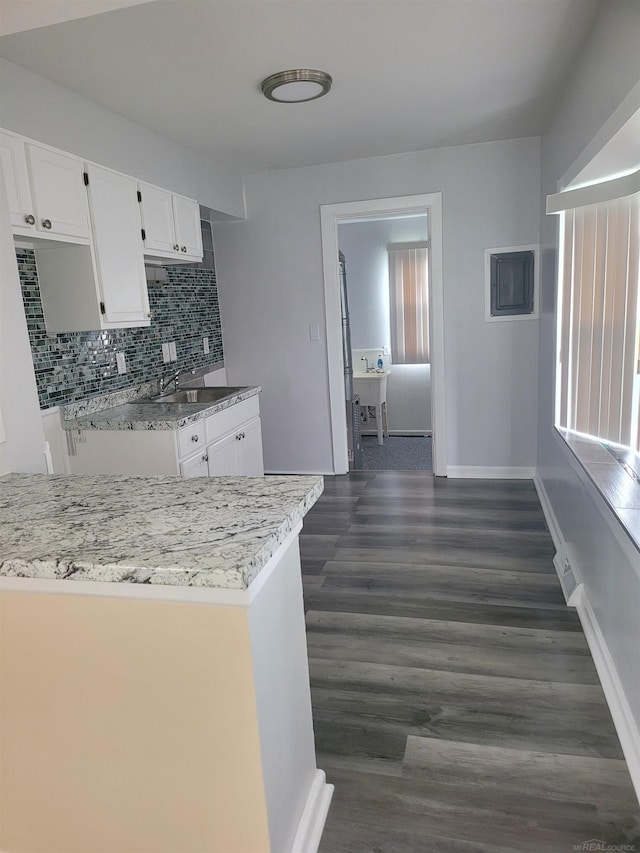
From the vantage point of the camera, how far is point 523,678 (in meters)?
2.11

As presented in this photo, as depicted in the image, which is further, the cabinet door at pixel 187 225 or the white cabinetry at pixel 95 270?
the cabinet door at pixel 187 225

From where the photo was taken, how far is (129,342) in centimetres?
347

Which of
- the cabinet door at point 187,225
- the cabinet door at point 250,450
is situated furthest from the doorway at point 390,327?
the cabinet door at point 187,225

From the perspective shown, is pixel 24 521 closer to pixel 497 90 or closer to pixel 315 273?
pixel 497 90

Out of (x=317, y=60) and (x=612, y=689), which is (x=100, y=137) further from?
(x=612, y=689)

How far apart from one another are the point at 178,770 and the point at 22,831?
18.9 inches

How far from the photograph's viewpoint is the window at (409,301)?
613 centimetres

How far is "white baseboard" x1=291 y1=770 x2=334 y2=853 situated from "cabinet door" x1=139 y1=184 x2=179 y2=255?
2.64 meters

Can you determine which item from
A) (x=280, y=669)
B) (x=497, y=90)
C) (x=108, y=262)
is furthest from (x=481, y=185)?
(x=280, y=669)

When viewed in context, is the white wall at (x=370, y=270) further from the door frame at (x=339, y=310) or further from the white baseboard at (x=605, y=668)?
the white baseboard at (x=605, y=668)

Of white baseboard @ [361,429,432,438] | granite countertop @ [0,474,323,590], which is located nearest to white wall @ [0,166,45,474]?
granite countertop @ [0,474,323,590]

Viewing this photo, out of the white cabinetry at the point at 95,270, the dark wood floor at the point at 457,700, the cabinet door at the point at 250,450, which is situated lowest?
the dark wood floor at the point at 457,700

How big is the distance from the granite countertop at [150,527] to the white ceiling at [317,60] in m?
1.57

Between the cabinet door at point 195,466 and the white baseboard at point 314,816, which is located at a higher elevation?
the cabinet door at point 195,466
